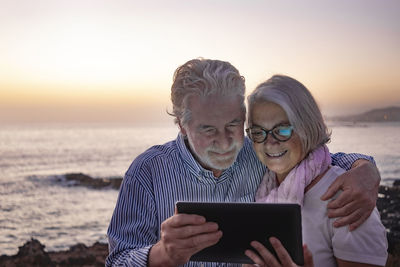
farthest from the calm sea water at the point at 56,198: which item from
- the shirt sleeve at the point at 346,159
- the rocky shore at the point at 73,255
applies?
the rocky shore at the point at 73,255

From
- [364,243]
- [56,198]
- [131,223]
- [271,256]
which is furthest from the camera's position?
[56,198]

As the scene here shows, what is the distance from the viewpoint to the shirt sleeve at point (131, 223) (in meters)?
2.72

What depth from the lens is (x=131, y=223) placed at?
2789mm

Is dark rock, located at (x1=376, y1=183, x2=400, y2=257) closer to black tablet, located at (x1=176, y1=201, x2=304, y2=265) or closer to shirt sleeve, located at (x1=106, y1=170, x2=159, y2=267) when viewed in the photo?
shirt sleeve, located at (x1=106, y1=170, x2=159, y2=267)

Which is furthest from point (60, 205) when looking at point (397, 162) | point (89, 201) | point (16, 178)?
point (397, 162)

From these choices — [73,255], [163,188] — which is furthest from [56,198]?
[163,188]

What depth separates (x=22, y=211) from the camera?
20828 millimetres

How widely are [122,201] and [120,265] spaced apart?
37 centimetres

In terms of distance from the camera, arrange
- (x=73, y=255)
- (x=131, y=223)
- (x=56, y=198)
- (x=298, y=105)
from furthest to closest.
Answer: (x=56, y=198), (x=73, y=255), (x=131, y=223), (x=298, y=105)

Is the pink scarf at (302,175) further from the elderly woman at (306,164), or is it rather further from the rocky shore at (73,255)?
the rocky shore at (73,255)

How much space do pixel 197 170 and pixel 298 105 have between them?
769 millimetres

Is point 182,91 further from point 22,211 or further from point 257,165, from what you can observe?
Answer: point 22,211

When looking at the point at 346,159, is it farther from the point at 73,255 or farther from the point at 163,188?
the point at 73,255

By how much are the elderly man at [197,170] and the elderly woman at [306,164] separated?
114mm
